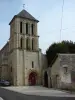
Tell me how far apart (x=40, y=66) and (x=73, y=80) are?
2191cm

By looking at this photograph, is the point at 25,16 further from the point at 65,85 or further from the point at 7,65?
the point at 65,85

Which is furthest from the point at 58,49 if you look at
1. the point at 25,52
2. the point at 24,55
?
the point at 24,55

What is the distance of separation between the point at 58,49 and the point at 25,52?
7.61 metres

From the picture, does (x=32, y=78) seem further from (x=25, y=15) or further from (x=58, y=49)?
(x=25, y=15)

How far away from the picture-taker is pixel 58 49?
60188 millimetres

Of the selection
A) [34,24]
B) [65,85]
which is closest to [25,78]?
[34,24]

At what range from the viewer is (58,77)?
42.7m

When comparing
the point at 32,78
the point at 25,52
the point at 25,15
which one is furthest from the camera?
the point at 25,15

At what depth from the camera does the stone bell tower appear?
57500 mm

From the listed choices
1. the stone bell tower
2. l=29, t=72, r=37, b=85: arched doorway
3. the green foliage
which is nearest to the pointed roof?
the stone bell tower

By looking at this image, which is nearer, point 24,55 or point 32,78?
point 24,55

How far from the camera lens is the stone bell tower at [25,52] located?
57.5 m

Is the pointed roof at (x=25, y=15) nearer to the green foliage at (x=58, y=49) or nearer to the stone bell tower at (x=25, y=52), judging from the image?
the stone bell tower at (x=25, y=52)

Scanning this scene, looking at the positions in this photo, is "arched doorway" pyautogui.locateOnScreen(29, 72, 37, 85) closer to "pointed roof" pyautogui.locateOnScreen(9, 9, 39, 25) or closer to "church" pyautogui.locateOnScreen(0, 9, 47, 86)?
"church" pyautogui.locateOnScreen(0, 9, 47, 86)
